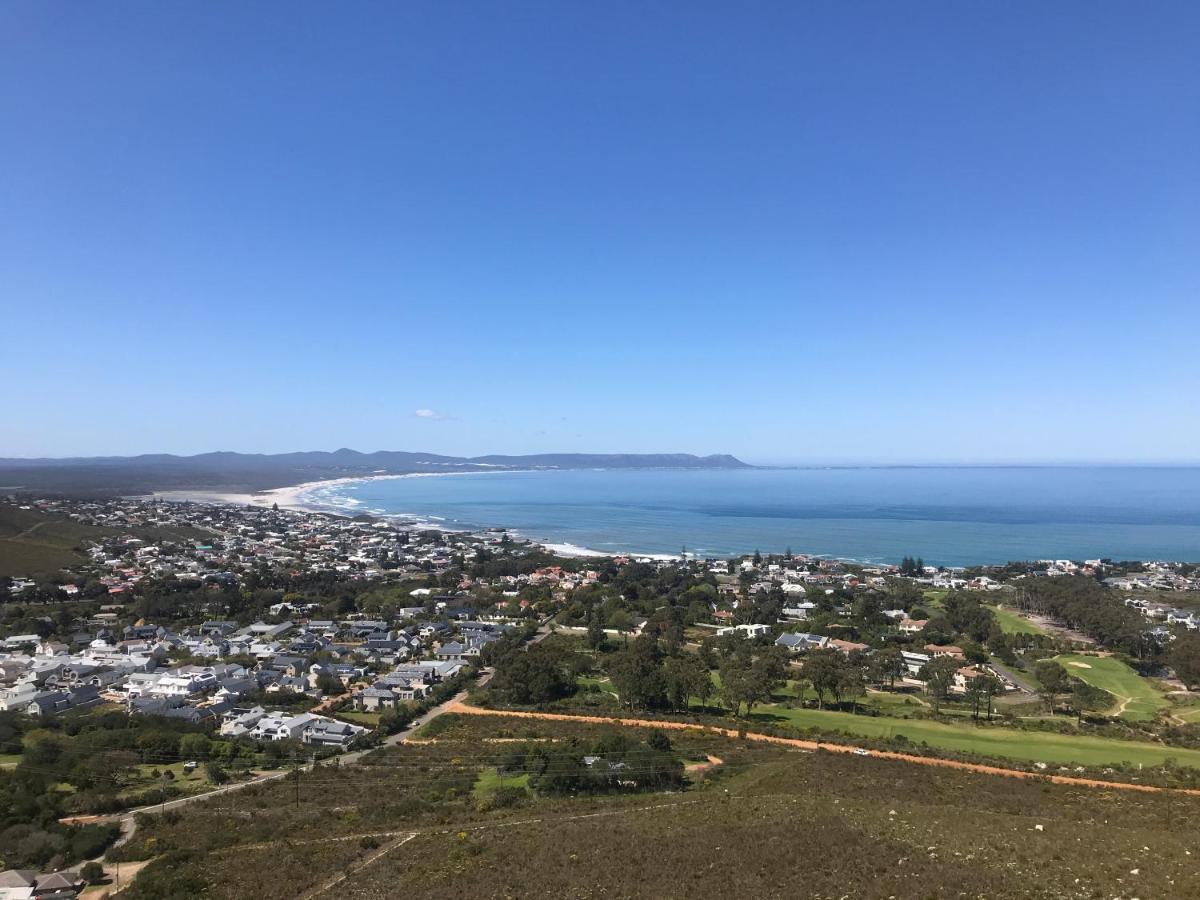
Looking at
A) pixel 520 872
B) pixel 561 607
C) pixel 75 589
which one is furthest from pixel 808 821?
pixel 75 589

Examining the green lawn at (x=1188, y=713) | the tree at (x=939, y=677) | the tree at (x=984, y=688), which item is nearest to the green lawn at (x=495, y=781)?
the tree at (x=939, y=677)

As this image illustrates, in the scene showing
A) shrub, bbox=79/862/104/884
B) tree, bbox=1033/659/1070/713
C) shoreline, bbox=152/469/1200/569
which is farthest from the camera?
shoreline, bbox=152/469/1200/569

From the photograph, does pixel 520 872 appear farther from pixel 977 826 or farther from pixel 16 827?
pixel 16 827

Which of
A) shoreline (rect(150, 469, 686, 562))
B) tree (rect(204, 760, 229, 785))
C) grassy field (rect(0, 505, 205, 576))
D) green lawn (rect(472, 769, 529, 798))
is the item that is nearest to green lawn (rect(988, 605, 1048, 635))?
shoreline (rect(150, 469, 686, 562))

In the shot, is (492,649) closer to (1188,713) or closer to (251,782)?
(251,782)

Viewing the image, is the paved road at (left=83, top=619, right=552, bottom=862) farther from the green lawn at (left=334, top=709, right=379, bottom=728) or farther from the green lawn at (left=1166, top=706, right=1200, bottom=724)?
the green lawn at (left=1166, top=706, right=1200, bottom=724)
